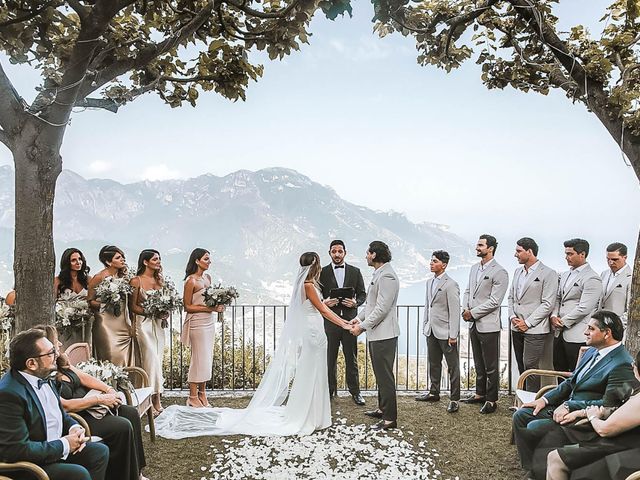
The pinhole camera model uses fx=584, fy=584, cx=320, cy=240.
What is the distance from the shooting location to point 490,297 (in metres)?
6.55

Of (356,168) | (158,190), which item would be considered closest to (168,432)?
(158,190)

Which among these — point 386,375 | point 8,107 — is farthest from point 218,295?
point 8,107

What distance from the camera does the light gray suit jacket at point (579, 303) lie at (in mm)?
6172

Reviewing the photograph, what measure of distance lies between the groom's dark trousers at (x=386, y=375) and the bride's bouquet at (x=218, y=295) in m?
1.65

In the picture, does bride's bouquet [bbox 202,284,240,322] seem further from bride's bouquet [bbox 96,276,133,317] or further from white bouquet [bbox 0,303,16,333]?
white bouquet [bbox 0,303,16,333]

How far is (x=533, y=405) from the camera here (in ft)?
15.1

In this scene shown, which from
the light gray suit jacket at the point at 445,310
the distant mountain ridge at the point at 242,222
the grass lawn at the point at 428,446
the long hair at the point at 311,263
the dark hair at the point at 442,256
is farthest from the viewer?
the distant mountain ridge at the point at 242,222

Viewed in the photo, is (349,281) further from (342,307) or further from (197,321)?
(197,321)

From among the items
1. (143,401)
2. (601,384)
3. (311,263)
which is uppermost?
(311,263)

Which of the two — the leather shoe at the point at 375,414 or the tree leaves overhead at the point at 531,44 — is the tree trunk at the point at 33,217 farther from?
the leather shoe at the point at 375,414

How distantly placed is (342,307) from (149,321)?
2.18 meters

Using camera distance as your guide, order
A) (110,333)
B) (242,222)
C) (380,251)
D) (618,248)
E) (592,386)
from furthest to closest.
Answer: (242,222), (618,248), (110,333), (380,251), (592,386)

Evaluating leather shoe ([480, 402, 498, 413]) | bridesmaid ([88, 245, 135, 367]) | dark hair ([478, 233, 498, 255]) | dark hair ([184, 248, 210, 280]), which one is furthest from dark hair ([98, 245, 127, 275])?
leather shoe ([480, 402, 498, 413])

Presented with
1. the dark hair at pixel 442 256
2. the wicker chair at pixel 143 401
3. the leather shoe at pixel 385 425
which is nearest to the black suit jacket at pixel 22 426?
the wicker chair at pixel 143 401
